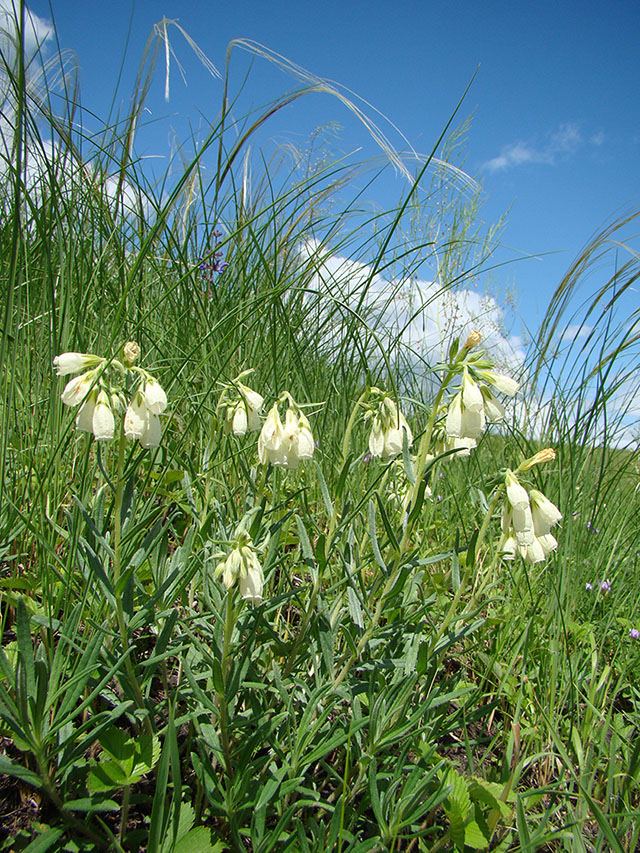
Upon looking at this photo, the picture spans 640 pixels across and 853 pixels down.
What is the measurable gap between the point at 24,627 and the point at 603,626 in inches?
81.7

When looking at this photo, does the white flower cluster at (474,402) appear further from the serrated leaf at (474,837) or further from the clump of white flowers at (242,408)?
the serrated leaf at (474,837)

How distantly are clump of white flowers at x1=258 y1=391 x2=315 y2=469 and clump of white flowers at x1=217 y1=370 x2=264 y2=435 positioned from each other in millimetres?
138

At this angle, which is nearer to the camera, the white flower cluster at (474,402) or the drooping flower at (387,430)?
the white flower cluster at (474,402)

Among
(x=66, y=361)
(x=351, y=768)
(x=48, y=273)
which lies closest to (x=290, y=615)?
(x=351, y=768)

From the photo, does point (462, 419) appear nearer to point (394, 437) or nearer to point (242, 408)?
point (394, 437)

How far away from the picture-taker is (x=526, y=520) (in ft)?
4.11

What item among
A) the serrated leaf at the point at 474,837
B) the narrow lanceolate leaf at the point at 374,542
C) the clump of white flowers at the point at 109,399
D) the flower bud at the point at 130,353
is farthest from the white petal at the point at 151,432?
the serrated leaf at the point at 474,837

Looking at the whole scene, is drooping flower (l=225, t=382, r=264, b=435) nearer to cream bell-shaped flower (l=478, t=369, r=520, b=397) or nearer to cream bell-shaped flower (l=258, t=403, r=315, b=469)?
cream bell-shaped flower (l=258, t=403, r=315, b=469)

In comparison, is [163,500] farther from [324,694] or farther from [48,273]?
[324,694]

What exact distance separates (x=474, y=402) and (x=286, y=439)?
0.46 m

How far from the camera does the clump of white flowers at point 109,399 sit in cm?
108

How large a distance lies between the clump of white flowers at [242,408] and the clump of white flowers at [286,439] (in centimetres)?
14

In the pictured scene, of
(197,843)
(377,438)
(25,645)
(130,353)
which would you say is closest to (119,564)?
(25,645)

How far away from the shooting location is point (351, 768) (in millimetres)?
1387
